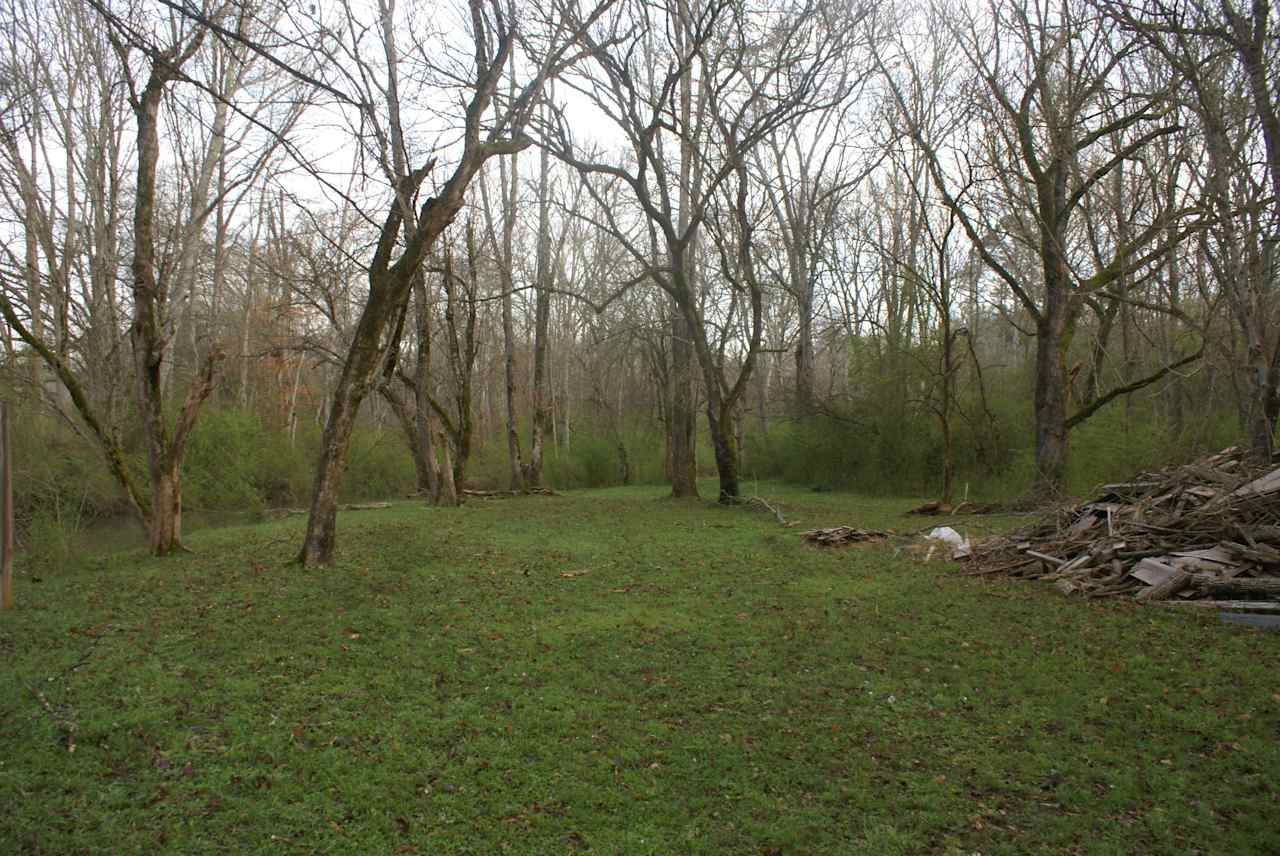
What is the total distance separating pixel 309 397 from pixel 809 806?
83.3ft

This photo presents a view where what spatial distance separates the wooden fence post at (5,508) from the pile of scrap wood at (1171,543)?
7974mm

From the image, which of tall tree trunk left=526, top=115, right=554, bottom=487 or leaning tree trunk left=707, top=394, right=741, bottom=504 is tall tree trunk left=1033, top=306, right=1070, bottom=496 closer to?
leaning tree trunk left=707, top=394, right=741, bottom=504

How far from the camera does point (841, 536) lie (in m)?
9.91

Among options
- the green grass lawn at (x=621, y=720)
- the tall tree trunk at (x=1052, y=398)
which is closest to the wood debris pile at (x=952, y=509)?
the tall tree trunk at (x=1052, y=398)

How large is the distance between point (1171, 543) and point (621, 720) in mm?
5341

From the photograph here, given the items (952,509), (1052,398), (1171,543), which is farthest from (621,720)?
(1052,398)

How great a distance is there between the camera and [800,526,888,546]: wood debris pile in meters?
9.80

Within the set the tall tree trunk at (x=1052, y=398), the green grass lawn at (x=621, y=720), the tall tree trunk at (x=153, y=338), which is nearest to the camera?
the green grass lawn at (x=621, y=720)

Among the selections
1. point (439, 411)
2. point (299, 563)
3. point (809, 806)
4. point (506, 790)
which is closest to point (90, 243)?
point (439, 411)

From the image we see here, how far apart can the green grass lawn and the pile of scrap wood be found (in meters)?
0.49

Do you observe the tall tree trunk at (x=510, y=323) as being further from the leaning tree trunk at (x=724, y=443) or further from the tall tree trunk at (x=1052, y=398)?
the tall tree trunk at (x=1052, y=398)

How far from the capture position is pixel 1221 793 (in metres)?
3.31

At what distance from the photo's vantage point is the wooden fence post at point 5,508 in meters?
5.77

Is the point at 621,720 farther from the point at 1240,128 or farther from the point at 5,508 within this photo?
the point at 1240,128
